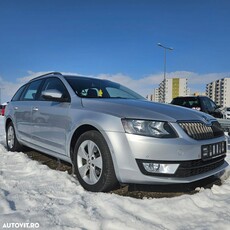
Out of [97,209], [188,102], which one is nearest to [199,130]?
[97,209]

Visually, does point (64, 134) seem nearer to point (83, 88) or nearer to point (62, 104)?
point (62, 104)

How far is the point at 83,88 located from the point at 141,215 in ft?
7.05

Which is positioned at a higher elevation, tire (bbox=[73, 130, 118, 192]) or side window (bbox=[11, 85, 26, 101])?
side window (bbox=[11, 85, 26, 101])

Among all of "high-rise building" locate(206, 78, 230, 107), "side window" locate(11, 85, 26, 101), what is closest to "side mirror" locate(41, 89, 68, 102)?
"side window" locate(11, 85, 26, 101)

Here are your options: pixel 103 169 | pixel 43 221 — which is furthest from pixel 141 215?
pixel 43 221

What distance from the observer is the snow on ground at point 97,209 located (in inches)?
95.3

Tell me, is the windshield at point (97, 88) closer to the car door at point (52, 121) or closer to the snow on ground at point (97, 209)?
the car door at point (52, 121)

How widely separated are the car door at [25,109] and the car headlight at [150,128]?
7.66 feet

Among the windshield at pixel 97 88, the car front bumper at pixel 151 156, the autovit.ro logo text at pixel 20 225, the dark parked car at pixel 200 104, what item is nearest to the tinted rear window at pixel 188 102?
the dark parked car at pixel 200 104

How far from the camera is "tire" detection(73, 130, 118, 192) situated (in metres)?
3.06

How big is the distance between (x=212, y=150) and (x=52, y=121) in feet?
7.33

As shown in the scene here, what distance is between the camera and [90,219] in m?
2.48

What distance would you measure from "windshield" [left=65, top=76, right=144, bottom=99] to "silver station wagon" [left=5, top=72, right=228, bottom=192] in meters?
0.03

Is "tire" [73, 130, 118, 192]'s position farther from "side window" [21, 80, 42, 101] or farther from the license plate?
"side window" [21, 80, 42, 101]
